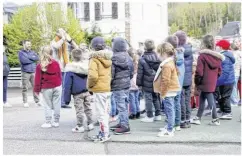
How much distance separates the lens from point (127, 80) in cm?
734

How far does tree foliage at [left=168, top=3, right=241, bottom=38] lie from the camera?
51125 mm

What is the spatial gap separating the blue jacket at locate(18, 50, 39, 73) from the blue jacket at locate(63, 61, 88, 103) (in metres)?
3.88

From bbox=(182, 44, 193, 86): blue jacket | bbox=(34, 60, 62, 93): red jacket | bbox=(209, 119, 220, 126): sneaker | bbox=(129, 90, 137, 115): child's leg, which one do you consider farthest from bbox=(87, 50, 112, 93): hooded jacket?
bbox=(209, 119, 220, 126): sneaker

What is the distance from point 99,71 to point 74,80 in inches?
35.6

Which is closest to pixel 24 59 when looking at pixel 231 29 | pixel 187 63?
pixel 187 63

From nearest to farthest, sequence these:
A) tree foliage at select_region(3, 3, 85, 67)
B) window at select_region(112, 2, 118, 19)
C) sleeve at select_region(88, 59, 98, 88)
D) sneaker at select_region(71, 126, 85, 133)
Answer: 1. sleeve at select_region(88, 59, 98, 88)
2. sneaker at select_region(71, 126, 85, 133)
3. tree foliage at select_region(3, 3, 85, 67)
4. window at select_region(112, 2, 118, 19)

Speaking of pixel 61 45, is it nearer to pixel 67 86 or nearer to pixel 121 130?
pixel 67 86

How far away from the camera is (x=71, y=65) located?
298 inches

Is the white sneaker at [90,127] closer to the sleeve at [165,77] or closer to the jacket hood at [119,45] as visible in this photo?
the jacket hood at [119,45]

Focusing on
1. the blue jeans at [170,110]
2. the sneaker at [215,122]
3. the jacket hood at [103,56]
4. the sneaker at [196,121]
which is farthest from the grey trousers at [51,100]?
the sneaker at [215,122]

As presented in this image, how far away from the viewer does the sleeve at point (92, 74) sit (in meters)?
6.70

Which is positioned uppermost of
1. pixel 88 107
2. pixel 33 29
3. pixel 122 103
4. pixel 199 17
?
pixel 199 17

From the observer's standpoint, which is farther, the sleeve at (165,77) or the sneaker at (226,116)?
the sneaker at (226,116)

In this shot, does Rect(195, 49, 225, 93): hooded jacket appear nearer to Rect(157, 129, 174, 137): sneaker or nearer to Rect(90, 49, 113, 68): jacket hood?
Rect(157, 129, 174, 137): sneaker
